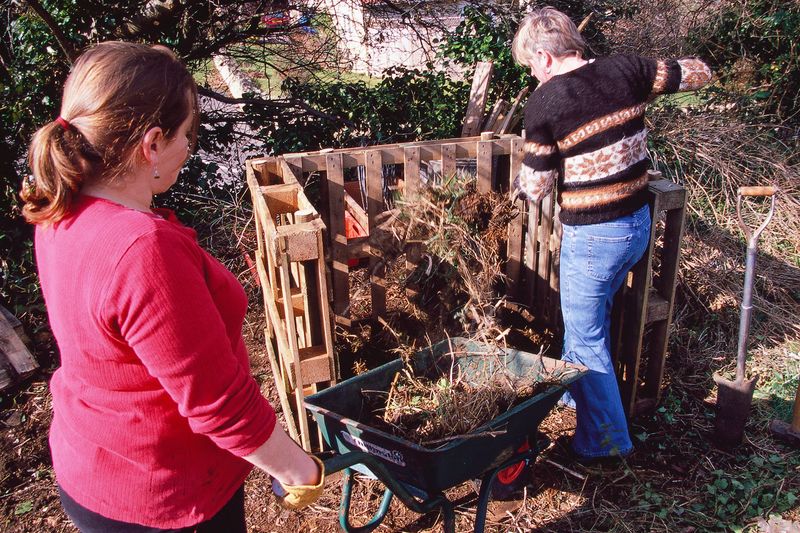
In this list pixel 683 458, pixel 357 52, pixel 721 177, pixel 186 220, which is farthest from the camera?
pixel 357 52

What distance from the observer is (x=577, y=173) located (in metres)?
3.16

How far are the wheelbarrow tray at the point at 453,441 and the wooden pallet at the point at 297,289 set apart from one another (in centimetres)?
39

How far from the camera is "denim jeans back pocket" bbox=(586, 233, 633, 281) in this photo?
3229 millimetres

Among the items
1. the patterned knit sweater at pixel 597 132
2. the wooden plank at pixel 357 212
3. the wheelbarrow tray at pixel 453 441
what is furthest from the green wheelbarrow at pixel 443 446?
the wooden plank at pixel 357 212

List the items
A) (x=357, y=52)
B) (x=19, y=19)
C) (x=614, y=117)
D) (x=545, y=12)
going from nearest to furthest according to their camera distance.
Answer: (x=614, y=117)
(x=545, y=12)
(x=19, y=19)
(x=357, y=52)

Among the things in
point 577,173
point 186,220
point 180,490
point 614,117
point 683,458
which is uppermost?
point 614,117

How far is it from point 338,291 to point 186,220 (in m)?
2.45

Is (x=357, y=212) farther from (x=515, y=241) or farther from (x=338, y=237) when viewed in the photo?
(x=515, y=241)

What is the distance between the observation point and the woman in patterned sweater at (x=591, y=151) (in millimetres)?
3033

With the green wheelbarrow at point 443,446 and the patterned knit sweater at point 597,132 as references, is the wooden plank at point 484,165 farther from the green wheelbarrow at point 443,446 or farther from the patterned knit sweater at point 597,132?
the green wheelbarrow at point 443,446

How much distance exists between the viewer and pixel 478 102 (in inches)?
204

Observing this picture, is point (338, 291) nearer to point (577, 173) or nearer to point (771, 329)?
point (577, 173)

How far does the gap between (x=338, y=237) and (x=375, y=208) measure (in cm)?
28

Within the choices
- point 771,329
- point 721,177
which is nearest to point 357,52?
point 721,177
